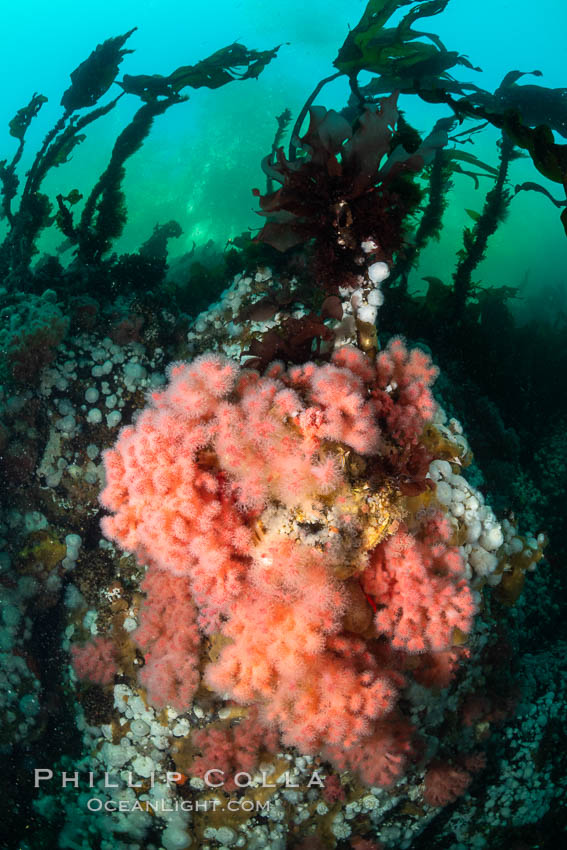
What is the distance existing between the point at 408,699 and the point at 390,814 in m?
1.37

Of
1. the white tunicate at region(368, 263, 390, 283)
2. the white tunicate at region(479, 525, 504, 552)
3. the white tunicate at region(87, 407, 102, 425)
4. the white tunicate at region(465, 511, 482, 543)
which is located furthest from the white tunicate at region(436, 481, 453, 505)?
the white tunicate at region(87, 407, 102, 425)

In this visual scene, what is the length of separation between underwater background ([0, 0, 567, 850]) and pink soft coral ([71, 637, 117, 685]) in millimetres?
24

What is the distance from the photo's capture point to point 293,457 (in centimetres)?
271

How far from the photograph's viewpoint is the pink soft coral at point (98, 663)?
13.3ft

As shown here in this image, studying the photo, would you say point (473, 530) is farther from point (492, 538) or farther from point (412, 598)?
point (412, 598)

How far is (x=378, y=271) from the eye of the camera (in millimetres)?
3443

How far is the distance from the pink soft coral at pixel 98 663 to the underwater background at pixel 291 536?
0.08 ft

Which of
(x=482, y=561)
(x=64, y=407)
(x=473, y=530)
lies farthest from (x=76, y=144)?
(x=482, y=561)

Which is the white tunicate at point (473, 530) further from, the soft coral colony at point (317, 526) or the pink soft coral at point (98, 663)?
the pink soft coral at point (98, 663)

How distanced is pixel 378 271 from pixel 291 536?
2.08 meters

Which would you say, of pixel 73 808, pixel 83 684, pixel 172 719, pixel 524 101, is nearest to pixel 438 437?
pixel 172 719

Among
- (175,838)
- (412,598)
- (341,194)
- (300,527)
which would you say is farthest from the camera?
(175,838)

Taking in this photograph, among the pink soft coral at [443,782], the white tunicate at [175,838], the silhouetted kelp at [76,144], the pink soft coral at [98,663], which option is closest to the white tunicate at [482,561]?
the pink soft coral at [443,782]

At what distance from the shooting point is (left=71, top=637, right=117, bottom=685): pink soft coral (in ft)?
13.3
